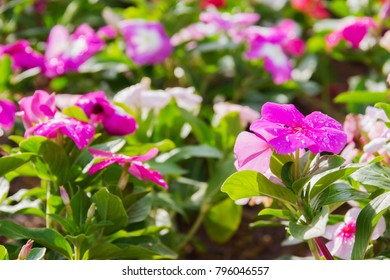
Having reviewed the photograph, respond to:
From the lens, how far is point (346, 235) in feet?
5.33

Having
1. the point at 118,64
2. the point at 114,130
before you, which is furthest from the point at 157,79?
the point at 114,130

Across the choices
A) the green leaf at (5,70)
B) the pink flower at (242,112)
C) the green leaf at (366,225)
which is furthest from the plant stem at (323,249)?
the green leaf at (5,70)

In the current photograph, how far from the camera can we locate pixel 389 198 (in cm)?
143

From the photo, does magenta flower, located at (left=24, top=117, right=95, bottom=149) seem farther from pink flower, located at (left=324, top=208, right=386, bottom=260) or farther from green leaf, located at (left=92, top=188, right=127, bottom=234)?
pink flower, located at (left=324, top=208, right=386, bottom=260)

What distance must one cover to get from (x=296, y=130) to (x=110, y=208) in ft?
1.35

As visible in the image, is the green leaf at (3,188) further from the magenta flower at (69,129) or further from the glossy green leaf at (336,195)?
the glossy green leaf at (336,195)

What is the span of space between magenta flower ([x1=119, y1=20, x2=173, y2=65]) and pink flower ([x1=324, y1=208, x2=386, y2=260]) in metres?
1.21

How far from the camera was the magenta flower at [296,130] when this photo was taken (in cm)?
137

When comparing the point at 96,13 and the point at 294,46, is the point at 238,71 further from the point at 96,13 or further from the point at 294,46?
the point at 96,13

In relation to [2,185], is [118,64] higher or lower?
lower

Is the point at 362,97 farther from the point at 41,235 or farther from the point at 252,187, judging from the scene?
the point at 41,235

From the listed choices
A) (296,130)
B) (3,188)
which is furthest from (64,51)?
(296,130)

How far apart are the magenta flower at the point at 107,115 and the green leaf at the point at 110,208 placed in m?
0.22
